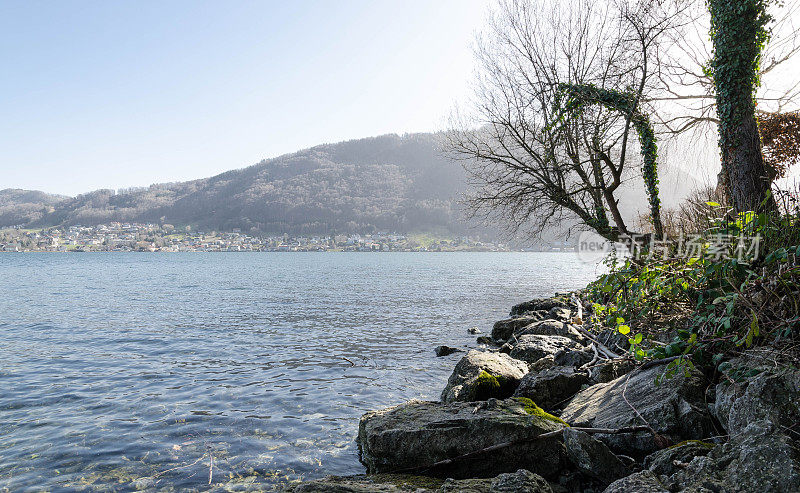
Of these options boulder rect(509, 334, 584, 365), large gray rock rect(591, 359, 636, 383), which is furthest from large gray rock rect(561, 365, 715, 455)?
boulder rect(509, 334, 584, 365)

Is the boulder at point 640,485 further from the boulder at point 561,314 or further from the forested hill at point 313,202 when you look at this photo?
the forested hill at point 313,202

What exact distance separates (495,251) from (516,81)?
169 metres

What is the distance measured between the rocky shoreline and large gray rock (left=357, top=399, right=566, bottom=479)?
0.01m

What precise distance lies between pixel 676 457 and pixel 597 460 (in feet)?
2.50

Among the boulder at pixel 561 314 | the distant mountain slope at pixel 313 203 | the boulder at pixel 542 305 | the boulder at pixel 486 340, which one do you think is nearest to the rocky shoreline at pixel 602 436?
the boulder at pixel 486 340

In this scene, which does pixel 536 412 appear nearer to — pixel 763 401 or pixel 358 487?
pixel 763 401

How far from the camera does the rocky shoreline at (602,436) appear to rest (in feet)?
11.3

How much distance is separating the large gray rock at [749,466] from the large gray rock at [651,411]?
1070 millimetres

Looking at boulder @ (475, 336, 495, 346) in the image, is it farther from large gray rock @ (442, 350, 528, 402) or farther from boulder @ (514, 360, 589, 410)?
boulder @ (514, 360, 589, 410)

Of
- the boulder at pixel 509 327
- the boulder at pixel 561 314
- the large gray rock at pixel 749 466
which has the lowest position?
the boulder at pixel 509 327

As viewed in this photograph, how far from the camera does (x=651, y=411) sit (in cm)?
489

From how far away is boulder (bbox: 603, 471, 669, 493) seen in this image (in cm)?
347

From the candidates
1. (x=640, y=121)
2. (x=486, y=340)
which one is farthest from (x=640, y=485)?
(x=640, y=121)

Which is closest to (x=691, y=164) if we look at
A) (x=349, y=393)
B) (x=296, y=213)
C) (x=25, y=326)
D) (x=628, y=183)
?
(x=628, y=183)
